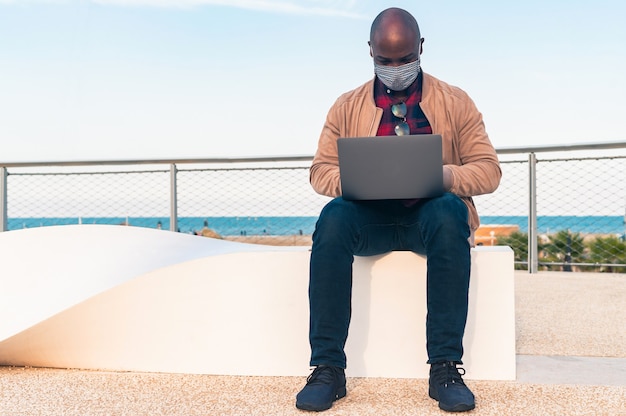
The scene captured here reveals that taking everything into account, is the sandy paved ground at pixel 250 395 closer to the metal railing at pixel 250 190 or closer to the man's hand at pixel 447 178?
the man's hand at pixel 447 178

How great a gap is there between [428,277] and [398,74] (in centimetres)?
53

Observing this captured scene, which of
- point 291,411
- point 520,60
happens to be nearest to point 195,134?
point 520,60

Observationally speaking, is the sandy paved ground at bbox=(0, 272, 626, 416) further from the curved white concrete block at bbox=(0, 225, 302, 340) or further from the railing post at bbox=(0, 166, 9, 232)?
the railing post at bbox=(0, 166, 9, 232)

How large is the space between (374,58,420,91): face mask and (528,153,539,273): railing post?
2680mm

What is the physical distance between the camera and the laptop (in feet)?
4.72

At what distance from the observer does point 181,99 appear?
13047 mm

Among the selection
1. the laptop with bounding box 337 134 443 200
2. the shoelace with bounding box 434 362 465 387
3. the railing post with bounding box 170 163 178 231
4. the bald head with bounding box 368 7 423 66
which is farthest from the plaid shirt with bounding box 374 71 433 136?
the railing post with bounding box 170 163 178 231

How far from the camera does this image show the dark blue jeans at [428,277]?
1.42 meters

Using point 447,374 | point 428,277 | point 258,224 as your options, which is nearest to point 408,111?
point 428,277

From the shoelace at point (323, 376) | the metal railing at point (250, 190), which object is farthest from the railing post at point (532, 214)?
the shoelace at point (323, 376)

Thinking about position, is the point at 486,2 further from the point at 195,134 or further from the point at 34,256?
the point at 34,256

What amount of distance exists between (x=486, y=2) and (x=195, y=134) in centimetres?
577

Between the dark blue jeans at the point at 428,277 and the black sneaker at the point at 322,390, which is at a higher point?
the dark blue jeans at the point at 428,277

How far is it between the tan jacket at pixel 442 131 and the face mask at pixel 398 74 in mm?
75
